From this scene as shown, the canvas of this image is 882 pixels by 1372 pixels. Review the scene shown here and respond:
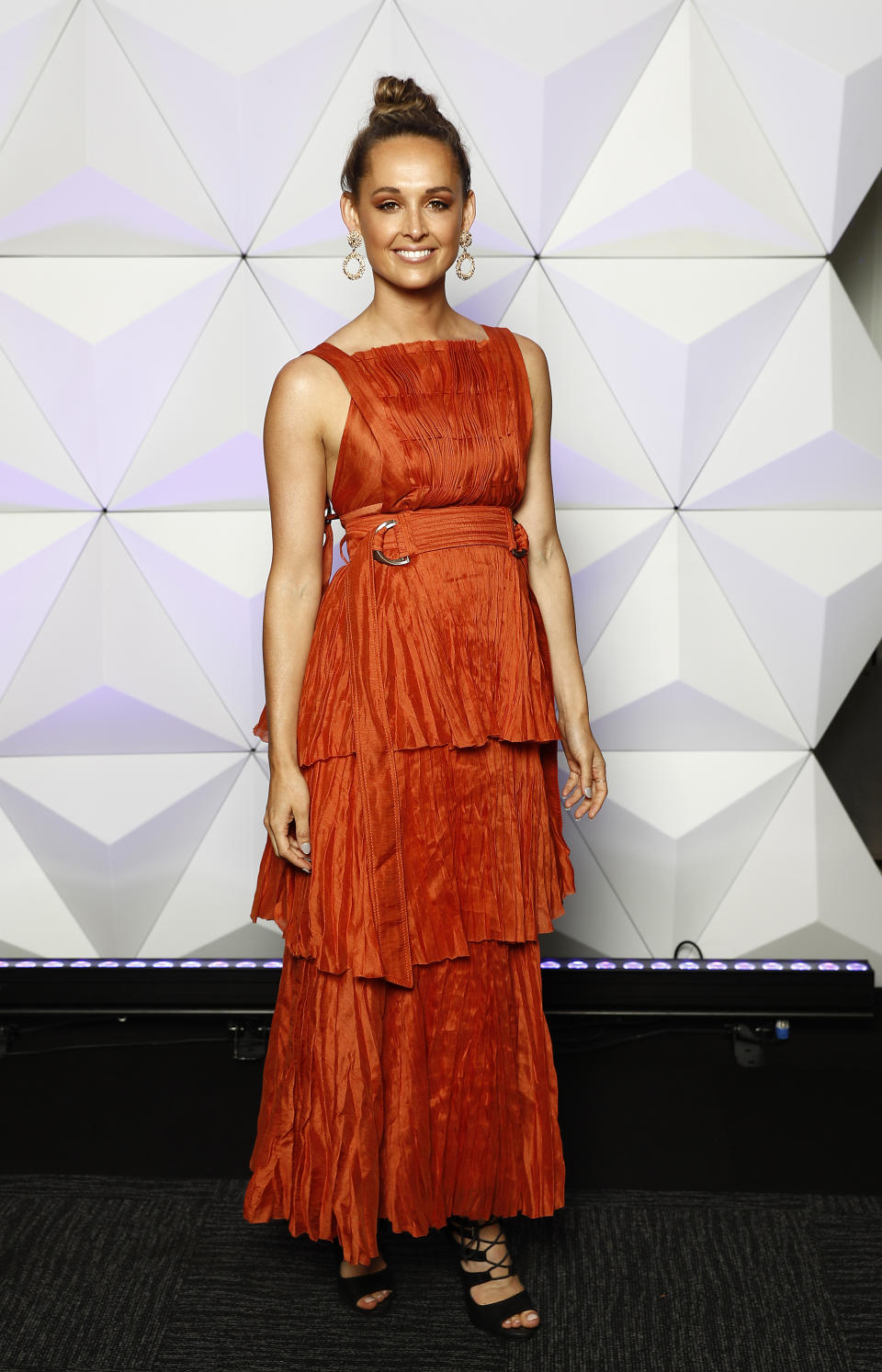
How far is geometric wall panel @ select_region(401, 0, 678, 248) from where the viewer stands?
2914 mm

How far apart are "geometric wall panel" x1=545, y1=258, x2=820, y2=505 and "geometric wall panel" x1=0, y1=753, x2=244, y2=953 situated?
1.37m

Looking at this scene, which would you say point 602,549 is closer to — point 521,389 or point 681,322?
point 681,322

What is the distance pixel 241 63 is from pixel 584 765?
194 cm

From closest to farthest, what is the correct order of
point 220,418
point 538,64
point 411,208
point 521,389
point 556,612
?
point 411,208 < point 521,389 < point 556,612 < point 538,64 < point 220,418

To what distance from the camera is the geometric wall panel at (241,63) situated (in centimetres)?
292

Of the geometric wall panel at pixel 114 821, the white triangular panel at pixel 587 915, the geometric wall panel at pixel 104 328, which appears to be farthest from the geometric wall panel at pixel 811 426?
the geometric wall panel at pixel 114 821

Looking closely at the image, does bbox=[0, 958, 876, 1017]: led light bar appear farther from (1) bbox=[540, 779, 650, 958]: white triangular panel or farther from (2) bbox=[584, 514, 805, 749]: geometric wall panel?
(2) bbox=[584, 514, 805, 749]: geometric wall panel

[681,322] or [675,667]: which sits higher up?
[681,322]

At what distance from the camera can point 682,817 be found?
3148mm

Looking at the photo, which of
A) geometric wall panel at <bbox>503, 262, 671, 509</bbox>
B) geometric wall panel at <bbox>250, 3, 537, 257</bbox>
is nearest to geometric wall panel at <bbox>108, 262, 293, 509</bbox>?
geometric wall panel at <bbox>250, 3, 537, 257</bbox>

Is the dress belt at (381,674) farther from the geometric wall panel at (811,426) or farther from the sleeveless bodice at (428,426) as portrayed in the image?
the geometric wall panel at (811,426)

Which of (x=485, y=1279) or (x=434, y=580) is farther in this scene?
(x=485, y=1279)

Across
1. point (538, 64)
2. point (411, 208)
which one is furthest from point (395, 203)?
point (538, 64)

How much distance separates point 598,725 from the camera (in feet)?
10.2
